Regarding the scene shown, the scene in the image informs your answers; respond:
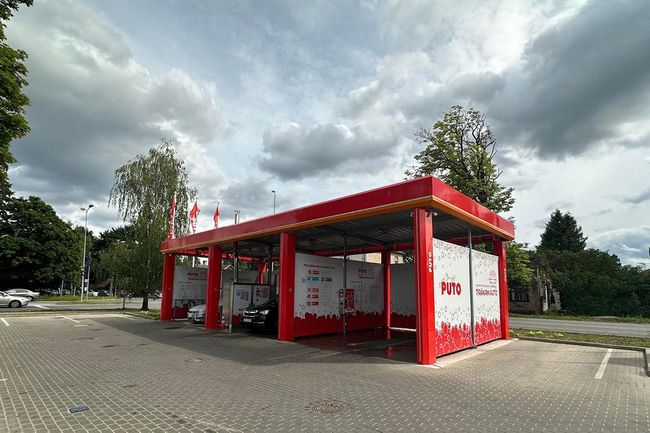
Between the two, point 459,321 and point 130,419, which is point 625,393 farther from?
point 130,419

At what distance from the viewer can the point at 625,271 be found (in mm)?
36000

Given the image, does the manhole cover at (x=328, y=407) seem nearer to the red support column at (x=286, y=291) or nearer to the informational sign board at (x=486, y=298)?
the red support column at (x=286, y=291)

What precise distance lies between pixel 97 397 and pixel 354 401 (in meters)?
4.33

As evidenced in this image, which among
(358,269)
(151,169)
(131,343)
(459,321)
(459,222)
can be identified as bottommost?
(131,343)

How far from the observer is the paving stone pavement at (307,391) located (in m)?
5.25

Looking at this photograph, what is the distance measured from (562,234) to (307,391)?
6354 centimetres

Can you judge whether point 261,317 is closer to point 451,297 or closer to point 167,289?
point 451,297

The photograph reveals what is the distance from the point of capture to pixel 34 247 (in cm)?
4603

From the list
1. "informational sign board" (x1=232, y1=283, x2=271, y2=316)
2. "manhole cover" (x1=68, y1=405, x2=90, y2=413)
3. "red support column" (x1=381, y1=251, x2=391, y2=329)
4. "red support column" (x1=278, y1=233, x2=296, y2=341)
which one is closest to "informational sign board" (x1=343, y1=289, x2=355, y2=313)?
"red support column" (x1=381, y1=251, x2=391, y2=329)

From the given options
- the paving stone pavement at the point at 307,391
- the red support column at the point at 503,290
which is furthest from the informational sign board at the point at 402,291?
the paving stone pavement at the point at 307,391

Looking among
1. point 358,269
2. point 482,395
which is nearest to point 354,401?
point 482,395

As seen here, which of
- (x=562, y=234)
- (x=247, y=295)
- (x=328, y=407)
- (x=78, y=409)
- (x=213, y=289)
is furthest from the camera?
(x=562, y=234)

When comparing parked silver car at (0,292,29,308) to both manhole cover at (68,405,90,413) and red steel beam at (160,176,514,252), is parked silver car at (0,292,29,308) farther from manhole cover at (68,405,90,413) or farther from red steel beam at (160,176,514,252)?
manhole cover at (68,405,90,413)

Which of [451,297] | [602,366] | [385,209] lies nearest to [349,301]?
[451,297]
